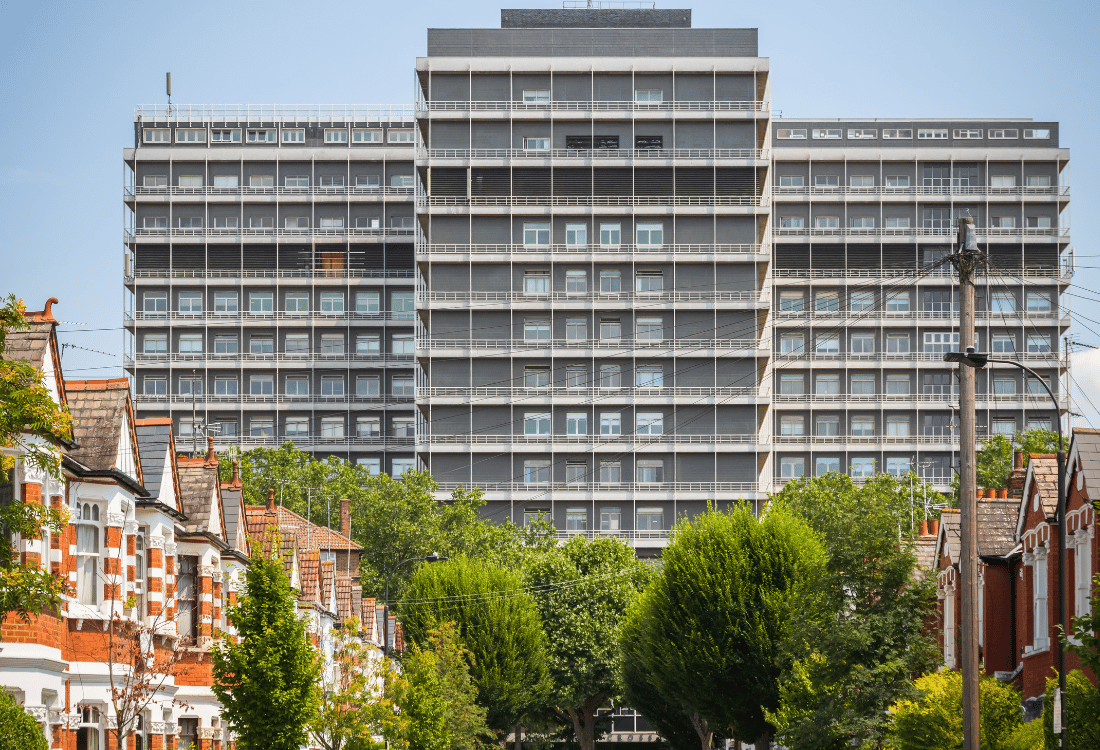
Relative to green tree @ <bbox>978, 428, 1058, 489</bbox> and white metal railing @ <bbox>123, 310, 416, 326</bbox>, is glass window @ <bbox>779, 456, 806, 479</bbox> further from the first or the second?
white metal railing @ <bbox>123, 310, 416, 326</bbox>

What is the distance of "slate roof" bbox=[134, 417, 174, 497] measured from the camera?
35.8 meters

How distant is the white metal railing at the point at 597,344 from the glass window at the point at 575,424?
18.5 ft

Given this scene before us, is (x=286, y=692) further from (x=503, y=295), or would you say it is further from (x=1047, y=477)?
(x=503, y=295)

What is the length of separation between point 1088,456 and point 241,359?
99.8 meters

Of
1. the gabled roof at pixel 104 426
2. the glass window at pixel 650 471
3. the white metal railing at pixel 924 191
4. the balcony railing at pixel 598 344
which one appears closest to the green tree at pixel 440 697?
the gabled roof at pixel 104 426

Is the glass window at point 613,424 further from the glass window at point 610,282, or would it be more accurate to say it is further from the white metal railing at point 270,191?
the white metal railing at point 270,191

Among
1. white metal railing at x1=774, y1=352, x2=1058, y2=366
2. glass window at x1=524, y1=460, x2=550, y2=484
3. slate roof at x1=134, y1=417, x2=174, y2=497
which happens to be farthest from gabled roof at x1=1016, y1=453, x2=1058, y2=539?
white metal railing at x1=774, y1=352, x2=1058, y2=366

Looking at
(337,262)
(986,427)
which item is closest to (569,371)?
(337,262)

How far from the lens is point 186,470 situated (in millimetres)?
41156

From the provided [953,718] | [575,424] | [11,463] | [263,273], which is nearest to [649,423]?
[575,424]

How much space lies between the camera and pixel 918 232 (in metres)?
126

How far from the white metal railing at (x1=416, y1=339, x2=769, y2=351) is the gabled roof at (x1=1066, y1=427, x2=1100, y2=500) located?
250ft

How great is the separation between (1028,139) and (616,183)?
43.1 meters

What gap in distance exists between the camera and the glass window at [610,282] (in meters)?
114
